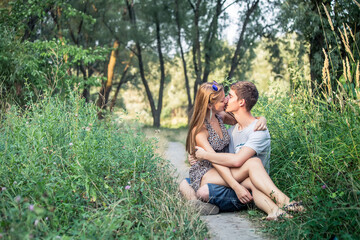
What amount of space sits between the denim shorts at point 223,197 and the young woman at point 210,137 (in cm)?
7

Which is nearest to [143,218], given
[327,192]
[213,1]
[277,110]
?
[327,192]

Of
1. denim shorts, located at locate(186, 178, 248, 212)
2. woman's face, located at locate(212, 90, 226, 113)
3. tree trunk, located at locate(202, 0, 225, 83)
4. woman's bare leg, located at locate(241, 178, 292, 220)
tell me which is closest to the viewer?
woman's bare leg, located at locate(241, 178, 292, 220)

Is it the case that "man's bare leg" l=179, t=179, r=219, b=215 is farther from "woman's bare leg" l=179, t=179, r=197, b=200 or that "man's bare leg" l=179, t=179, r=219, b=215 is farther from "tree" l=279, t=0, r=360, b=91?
"tree" l=279, t=0, r=360, b=91

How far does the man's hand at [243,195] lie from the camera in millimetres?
4191

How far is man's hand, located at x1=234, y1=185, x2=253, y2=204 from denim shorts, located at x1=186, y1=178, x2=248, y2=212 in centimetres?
18

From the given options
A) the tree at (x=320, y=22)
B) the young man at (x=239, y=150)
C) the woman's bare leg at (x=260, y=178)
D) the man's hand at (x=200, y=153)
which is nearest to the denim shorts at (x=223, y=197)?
the young man at (x=239, y=150)

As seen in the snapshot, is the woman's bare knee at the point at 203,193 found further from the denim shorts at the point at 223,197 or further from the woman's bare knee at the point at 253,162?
the woman's bare knee at the point at 253,162

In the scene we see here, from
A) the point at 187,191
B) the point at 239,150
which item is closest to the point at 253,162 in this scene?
the point at 239,150

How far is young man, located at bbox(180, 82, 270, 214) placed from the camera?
167 inches

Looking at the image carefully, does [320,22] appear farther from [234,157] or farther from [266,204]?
[266,204]

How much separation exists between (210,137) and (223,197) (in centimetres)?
73

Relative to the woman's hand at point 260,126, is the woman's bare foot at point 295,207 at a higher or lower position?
lower

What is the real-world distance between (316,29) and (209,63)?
38.7ft

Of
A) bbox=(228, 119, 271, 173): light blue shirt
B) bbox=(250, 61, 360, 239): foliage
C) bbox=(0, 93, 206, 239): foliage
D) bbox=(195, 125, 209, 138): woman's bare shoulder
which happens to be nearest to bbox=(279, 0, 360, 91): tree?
bbox=(228, 119, 271, 173): light blue shirt
